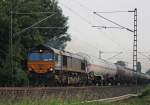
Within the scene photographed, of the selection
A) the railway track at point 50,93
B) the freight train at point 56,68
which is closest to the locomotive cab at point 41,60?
the freight train at point 56,68

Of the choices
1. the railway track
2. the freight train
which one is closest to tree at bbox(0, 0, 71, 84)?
the freight train

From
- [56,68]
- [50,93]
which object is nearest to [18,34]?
[56,68]

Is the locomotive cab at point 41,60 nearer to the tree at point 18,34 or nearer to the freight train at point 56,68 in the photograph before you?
→ the freight train at point 56,68

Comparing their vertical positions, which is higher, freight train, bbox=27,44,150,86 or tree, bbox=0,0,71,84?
tree, bbox=0,0,71,84

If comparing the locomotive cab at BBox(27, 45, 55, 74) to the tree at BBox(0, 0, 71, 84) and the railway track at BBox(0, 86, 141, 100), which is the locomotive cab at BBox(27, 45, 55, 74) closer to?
the tree at BBox(0, 0, 71, 84)

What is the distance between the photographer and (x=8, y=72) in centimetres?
5147

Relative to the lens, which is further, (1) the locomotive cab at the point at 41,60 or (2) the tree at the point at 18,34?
(2) the tree at the point at 18,34

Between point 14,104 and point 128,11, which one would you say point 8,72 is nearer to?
point 128,11

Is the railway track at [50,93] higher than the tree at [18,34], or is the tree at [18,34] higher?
the tree at [18,34]

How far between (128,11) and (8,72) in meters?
12.6

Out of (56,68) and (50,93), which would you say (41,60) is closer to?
(56,68)

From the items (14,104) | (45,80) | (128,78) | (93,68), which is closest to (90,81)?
(93,68)

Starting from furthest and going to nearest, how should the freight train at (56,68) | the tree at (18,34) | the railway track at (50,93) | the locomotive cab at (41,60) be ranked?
the tree at (18,34) < the freight train at (56,68) < the locomotive cab at (41,60) < the railway track at (50,93)

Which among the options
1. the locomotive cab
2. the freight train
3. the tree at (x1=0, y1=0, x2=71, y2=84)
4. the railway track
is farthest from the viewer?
the tree at (x1=0, y1=0, x2=71, y2=84)
